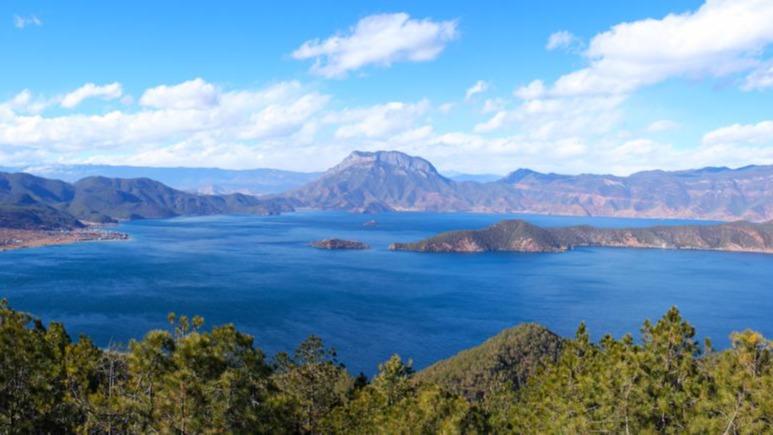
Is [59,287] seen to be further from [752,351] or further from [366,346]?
[752,351]

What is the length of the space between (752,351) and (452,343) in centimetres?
7936

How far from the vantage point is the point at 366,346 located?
87.7 metres

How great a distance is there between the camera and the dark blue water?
94.4 metres

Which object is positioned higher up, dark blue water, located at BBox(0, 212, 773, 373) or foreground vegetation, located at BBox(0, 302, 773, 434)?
foreground vegetation, located at BBox(0, 302, 773, 434)

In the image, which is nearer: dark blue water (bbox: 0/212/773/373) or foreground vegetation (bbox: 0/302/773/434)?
foreground vegetation (bbox: 0/302/773/434)

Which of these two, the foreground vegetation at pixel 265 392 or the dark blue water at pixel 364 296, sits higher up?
the foreground vegetation at pixel 265 392

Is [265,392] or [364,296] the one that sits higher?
[265,392]

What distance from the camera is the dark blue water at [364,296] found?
94.4 meters

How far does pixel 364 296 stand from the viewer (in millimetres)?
127250

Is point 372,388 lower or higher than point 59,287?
higher

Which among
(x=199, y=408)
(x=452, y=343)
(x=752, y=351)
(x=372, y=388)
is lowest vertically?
(x=452, y=343)

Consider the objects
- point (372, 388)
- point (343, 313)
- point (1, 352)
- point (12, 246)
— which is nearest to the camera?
point (1, 352)

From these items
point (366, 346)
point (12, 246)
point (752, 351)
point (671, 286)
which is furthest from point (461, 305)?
point (12, 246)

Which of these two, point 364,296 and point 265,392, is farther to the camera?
point 364,296
